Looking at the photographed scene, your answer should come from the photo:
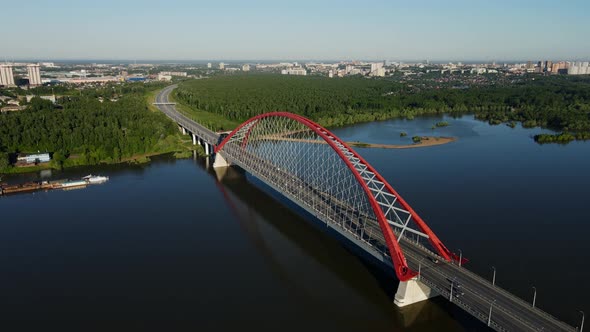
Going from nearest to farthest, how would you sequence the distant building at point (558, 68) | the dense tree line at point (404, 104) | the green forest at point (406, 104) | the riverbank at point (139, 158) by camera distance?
the riverbank at point (139, 158), the green forest at point (406, 104), the dense tree line at point (404, 104), the distant building at point (558, 68)

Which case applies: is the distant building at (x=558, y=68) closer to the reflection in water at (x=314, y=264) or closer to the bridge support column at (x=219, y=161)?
the bridge support column at (x=219, y=161)

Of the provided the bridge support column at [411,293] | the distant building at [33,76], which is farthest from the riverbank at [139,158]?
the distant building at [33,76]

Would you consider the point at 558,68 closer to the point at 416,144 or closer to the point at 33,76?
the point at 416,144

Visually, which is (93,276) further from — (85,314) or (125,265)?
(85,314)

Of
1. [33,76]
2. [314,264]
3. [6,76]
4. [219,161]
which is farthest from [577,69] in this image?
[6,76]

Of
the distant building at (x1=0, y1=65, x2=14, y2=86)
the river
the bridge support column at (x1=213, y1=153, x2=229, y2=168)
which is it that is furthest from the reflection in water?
the distant building at (x1=0, y1=65, x2=14, y2=86)

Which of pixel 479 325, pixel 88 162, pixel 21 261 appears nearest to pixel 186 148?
pixel 88 162
